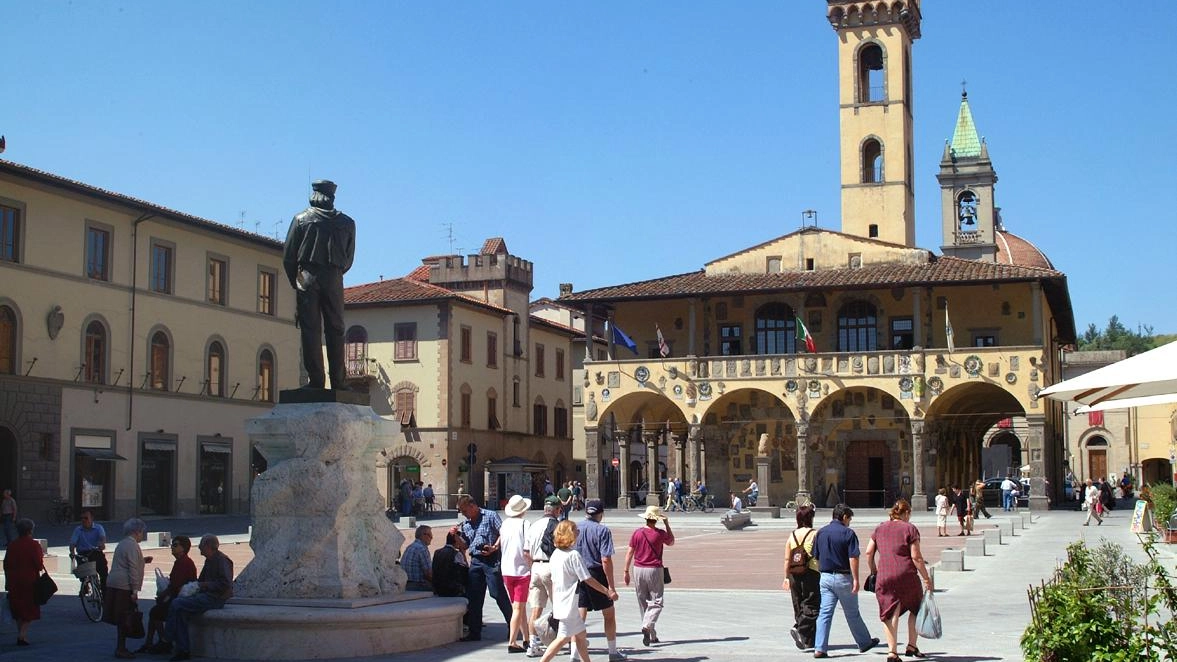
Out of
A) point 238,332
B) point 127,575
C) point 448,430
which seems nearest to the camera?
point 127,575

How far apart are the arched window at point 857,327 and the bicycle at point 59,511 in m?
24.3

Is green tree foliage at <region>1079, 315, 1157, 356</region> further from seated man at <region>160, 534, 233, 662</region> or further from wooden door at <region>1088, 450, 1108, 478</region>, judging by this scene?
seated man at <region>160, 534, 233, 662</region>

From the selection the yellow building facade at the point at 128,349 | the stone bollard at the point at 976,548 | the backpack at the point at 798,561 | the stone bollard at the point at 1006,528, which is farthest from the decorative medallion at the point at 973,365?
the backpack at the point at 798,561

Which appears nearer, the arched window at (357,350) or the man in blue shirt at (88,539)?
the man in blue shirt at (88,539)

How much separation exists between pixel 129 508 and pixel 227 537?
9.41 m

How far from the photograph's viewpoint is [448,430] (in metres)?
51.8

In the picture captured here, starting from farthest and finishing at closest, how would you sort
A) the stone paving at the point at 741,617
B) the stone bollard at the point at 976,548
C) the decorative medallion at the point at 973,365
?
the decorative medallion at the point at 973,365 → the stone bollard at the point at 976,548 → the stone paving at the point at 741,617

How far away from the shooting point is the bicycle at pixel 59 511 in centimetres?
3447

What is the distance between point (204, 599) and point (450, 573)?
232cm

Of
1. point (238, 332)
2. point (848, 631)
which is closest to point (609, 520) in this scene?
point (238, 332)

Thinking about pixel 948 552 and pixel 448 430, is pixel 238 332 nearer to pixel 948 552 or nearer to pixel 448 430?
pixel 448 430

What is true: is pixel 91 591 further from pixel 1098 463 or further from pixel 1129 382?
pixel 1098 463

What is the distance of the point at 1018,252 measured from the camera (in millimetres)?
77812

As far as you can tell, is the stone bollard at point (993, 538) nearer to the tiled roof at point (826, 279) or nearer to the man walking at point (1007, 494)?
the man walking at point (1007, 494)
